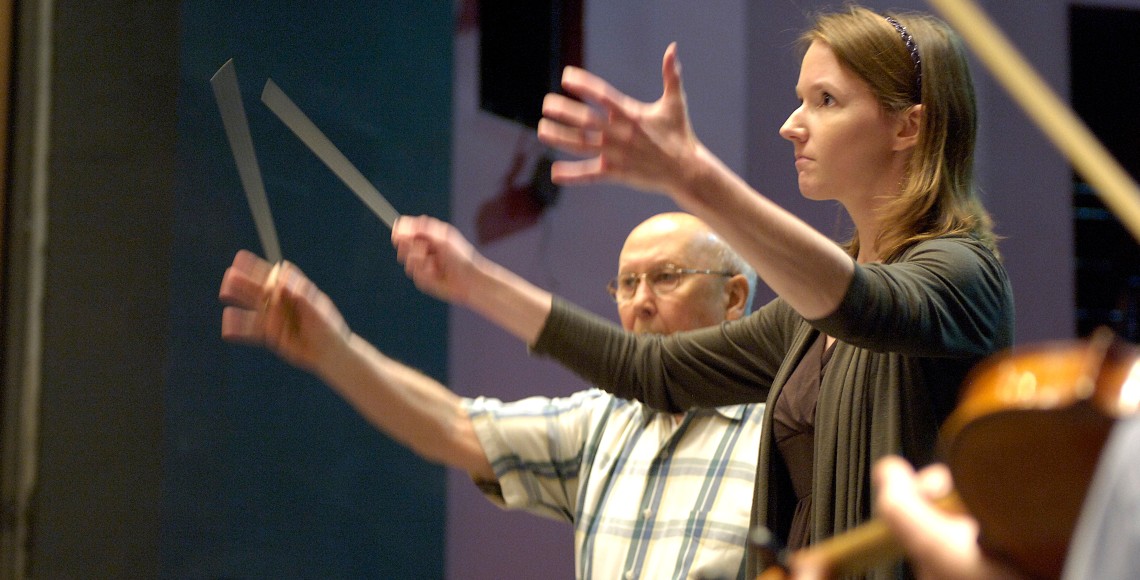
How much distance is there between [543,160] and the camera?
8.83 feet

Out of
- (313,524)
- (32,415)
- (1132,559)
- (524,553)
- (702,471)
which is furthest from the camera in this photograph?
(524,553)

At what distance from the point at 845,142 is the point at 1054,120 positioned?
0.79 metres

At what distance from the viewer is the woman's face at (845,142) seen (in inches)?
53.8

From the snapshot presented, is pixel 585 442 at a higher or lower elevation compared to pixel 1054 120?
lower

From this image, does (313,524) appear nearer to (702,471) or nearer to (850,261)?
(702,471)

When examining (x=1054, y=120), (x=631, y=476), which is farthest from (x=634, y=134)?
(x=631, y=476)

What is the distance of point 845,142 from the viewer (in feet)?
4.49

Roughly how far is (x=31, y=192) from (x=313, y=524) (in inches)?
33.9

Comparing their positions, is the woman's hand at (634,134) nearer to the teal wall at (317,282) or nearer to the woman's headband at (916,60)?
the woman's headband at (916,60)

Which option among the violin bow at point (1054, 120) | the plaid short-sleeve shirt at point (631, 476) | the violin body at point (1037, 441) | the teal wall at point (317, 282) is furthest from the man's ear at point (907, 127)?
the teal wall at point (317, 282)

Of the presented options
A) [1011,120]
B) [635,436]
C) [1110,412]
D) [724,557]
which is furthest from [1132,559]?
[1011,120]

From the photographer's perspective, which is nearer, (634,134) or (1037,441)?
(1037,441)

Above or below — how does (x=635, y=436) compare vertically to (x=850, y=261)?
below

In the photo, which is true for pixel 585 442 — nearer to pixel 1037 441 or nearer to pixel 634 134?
pixel 634 134
